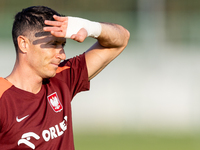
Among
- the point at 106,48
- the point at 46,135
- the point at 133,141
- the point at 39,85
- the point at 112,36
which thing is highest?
the point at 112,36

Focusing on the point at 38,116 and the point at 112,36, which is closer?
the point at 38,116

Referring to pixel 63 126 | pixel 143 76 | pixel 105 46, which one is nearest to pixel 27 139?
pixel 63 126

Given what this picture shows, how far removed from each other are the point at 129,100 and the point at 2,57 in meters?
2.74

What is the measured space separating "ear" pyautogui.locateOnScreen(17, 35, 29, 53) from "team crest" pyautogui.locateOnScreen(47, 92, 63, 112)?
39cm

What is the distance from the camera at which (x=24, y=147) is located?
86.5 inches

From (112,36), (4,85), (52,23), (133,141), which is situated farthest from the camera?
(133,141)

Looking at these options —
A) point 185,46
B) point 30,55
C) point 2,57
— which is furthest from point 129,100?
point 30,55

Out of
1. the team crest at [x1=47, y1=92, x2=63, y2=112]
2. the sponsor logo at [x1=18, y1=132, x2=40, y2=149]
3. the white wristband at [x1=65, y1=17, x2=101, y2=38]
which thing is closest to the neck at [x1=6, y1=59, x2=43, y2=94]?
the team crest at [x1=47, y1=92, x2=63, y2=112]

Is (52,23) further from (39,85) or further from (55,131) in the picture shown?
(55,131)

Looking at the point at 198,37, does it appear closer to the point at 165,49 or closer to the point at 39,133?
the point at 165,49

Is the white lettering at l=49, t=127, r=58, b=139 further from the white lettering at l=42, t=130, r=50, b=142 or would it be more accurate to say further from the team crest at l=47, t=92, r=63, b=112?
the team crest at l=47, t=92, r=63, b=112

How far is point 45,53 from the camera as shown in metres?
2.37

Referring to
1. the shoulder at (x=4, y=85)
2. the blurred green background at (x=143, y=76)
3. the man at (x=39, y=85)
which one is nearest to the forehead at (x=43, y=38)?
the man at (x=39, y=85)

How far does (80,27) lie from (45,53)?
0.30m
